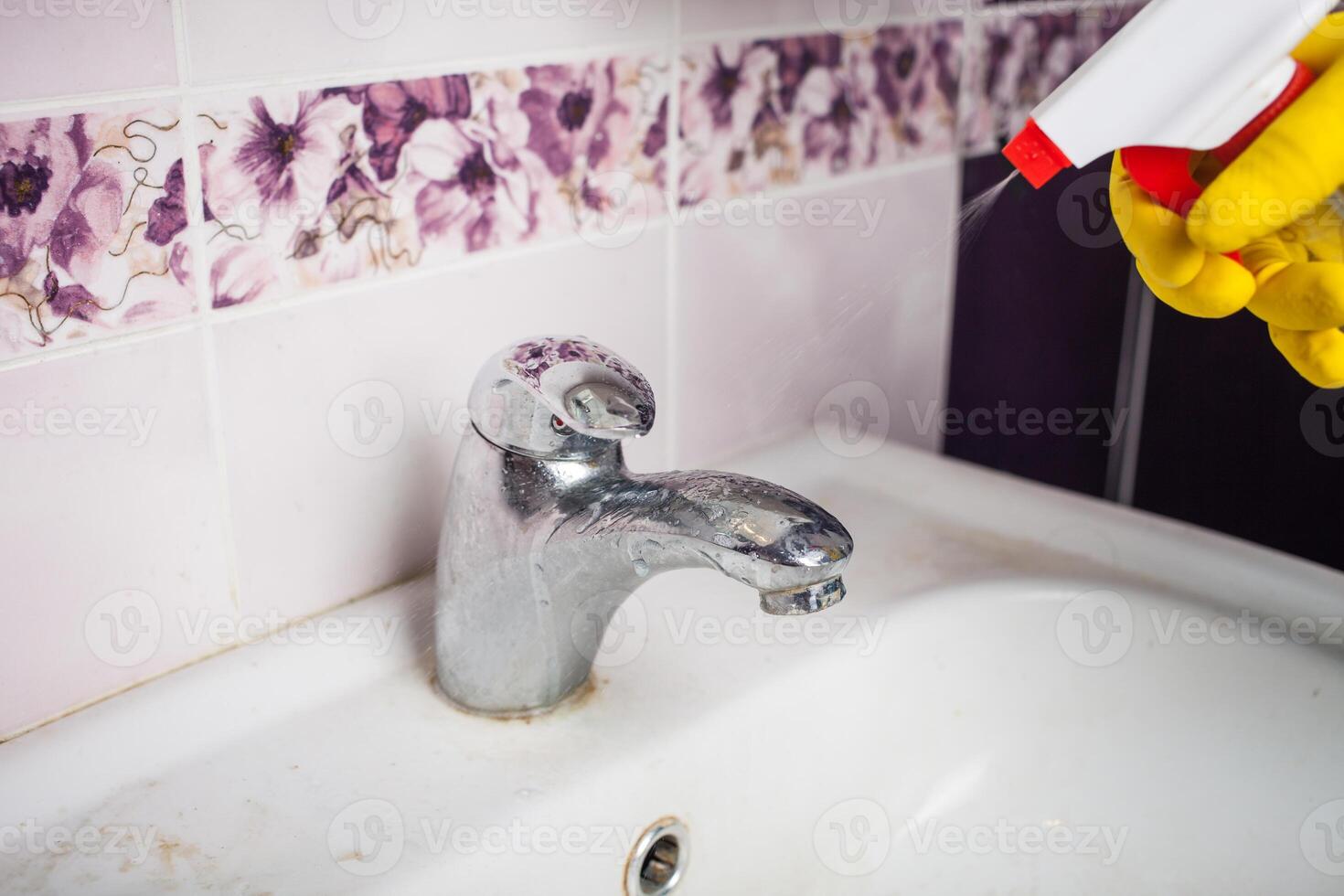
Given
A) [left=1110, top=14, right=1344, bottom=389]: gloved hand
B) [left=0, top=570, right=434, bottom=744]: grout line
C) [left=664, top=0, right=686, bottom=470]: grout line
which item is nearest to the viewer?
[left=1110, top=14, right=1344, bottom=389]: gloved hand

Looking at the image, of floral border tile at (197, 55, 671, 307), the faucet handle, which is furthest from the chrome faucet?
floral border tile at (197, 55, 671, 307)

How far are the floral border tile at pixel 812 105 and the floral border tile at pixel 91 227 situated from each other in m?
0.29

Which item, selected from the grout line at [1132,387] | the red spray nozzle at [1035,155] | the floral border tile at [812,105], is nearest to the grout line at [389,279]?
the floral border tile at [812,105]

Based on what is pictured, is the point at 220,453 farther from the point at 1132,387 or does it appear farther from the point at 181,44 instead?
the point at 1132,387

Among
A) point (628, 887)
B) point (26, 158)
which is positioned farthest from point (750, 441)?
point (26, 158)

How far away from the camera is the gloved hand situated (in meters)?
0.42

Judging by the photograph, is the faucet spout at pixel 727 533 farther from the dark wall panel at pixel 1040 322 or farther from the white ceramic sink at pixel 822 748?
the dark wall panel at pixel 1040 322

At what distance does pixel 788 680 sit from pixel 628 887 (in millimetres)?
126

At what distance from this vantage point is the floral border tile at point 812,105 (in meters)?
0.71

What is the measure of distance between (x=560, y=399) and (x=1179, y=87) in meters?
0.24

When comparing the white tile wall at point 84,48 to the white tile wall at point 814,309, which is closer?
the white tile wall at point 84,48

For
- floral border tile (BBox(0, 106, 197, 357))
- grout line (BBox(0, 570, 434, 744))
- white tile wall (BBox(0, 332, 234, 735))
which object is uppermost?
floral border tile (BBox(0, 106, 197, 357))

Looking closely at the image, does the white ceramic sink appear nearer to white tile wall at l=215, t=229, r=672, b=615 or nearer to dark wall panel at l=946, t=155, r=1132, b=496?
white tile wall at l=215, t=229, r=672, b=615

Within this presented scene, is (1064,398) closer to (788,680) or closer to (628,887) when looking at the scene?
(788,680)
